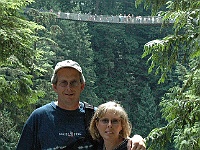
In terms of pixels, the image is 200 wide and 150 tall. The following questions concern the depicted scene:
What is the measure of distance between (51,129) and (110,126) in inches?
10.8

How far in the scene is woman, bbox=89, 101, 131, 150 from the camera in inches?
72.8

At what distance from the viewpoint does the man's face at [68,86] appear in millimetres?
1963

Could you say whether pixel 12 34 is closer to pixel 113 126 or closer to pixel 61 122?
pixel 61 122

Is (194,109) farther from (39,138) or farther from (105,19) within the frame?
(105,19)

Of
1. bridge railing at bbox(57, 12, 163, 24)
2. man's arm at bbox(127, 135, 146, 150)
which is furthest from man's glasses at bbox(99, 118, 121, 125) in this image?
bridge railing at bbox(57, 12, 163, 24)

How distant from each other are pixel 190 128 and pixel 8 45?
73.0 inches

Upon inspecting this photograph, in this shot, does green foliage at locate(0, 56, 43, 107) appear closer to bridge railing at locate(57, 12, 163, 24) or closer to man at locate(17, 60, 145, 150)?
man at locate(17, 60, 145, 150)

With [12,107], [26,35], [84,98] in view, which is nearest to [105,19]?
[84,98]

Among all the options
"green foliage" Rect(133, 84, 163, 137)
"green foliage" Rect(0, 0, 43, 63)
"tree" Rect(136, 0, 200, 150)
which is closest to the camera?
"tree" Rect(136, 0, 200, 150)

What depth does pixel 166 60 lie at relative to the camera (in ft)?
13.1

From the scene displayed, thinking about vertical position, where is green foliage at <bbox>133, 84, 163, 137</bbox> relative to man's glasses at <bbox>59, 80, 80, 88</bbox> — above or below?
below

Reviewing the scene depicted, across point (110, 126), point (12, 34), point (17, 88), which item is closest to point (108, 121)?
point (110, 126)

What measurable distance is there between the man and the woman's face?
0.13m

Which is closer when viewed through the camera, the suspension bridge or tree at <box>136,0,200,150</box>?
tree at <box>136,0,200,150</box>
